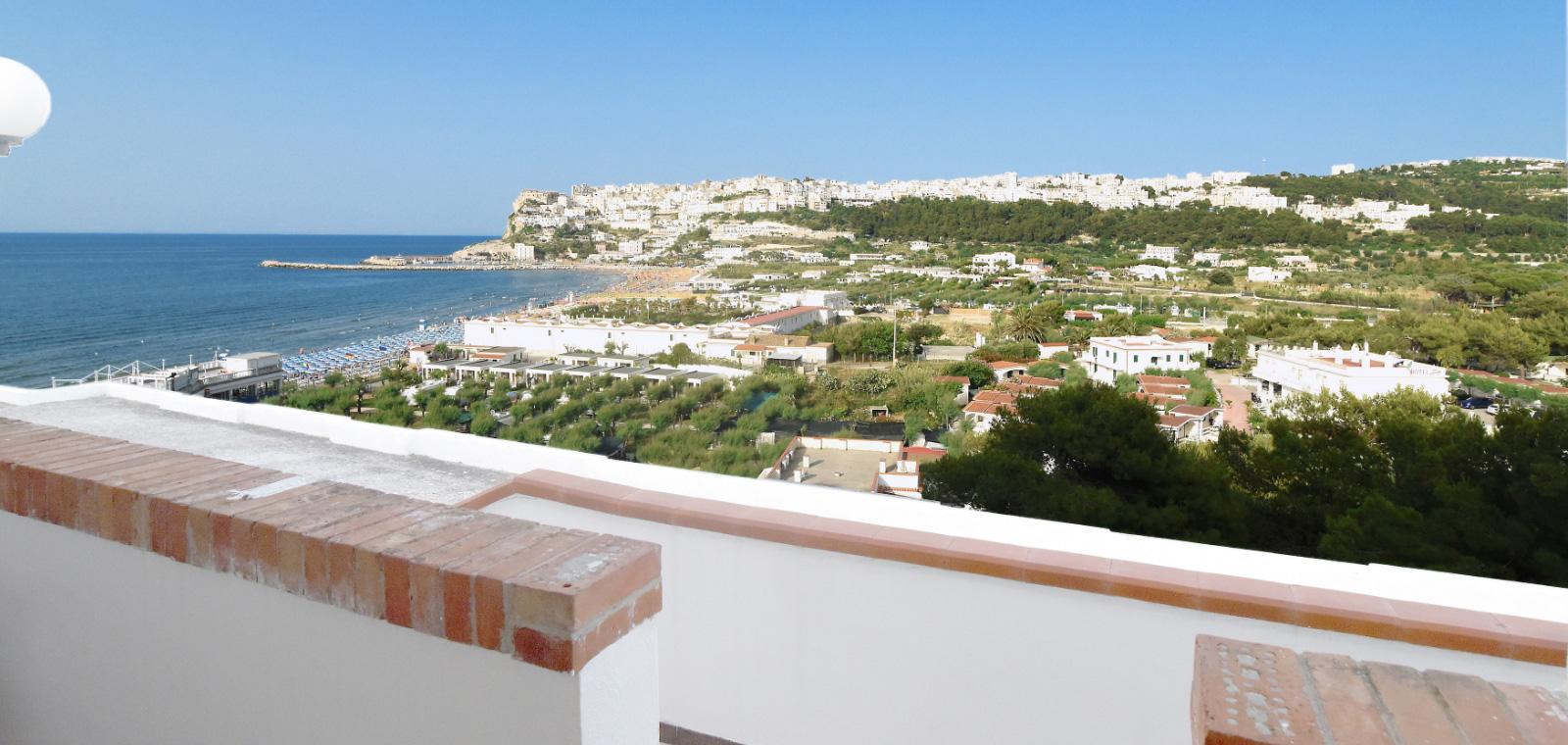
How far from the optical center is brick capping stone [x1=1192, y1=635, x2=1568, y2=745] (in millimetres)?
529

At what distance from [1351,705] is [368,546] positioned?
31.3 inches

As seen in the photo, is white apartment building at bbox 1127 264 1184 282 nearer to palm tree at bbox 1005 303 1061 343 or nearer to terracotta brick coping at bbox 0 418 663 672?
palm tree at bbox 1005 303 1061 343

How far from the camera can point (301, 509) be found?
2.81ft

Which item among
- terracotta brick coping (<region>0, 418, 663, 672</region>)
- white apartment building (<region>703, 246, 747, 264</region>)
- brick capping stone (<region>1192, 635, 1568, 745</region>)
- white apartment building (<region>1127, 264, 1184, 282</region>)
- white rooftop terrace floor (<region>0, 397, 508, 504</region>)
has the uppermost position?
white apartment building (<region>703, 246, 747, 264</region>)

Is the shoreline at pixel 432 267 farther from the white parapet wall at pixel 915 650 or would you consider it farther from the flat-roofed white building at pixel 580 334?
the white parapet wall at pixel 915 650

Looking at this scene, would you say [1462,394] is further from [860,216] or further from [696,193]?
[696,193]

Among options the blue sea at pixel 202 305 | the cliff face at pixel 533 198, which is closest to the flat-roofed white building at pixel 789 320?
the blue sea at pixel 202 305

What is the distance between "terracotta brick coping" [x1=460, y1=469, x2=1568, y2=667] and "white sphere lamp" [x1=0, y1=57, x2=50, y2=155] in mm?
1389

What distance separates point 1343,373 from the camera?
9711 millimetres

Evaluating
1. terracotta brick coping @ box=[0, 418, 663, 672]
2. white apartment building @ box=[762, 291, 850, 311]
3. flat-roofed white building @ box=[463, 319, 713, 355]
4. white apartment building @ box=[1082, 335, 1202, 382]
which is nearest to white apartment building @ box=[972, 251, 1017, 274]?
white apartment building @ box=[762, 291, 850, 311]

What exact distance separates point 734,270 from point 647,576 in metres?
36.7

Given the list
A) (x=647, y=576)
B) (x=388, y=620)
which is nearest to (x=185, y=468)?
(x=388, y=620)

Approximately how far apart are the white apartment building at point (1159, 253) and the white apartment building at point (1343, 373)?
577 inches

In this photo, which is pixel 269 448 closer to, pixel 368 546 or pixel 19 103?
pixel 19 103
